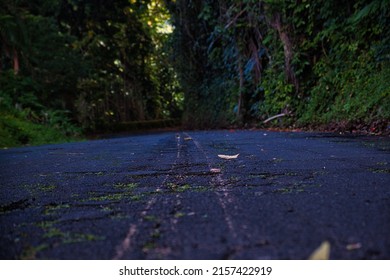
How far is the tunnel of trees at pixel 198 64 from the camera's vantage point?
743 cm

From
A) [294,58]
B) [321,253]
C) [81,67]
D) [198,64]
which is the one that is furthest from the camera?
[198,64]

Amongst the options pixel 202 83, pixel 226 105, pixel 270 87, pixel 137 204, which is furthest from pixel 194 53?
pixel 137 204

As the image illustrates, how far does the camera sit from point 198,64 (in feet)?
54.1

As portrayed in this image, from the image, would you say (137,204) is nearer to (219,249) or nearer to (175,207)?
(175,207)

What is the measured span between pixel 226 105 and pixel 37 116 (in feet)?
21.0

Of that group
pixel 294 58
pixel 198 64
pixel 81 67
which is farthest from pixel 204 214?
pixel 198 64

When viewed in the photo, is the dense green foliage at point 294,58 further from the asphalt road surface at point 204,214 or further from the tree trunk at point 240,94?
the asphalt road surface at point 204,214

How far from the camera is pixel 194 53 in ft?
52.9

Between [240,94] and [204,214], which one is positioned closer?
[204,214]

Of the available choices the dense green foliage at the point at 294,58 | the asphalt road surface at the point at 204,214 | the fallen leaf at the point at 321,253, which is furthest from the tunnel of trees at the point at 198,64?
the fallen leaf at the point at 321,253

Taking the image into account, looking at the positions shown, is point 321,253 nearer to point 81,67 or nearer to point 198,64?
point 81,67

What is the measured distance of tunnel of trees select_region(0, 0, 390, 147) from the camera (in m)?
7.43

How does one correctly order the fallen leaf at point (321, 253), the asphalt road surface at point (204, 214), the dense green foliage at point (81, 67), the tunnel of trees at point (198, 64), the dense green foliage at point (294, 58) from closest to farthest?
the fallen leaf at point (321, 253) → the asphalt road surface at point (204, 214) → the dense green foliage at point (294, 58) → the tunnel of trees at point (198, 64) → the dense green foliage at point (81, 67)
